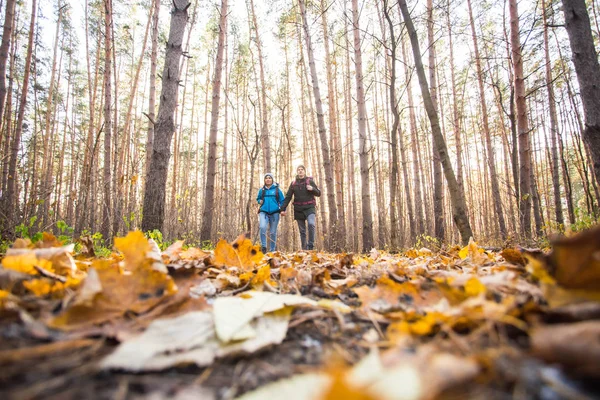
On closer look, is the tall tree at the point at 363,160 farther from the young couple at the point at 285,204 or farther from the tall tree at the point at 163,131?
the tall tree at the point at 163,131

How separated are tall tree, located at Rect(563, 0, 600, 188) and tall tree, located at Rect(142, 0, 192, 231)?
474 cm

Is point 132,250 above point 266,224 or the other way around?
the other way around

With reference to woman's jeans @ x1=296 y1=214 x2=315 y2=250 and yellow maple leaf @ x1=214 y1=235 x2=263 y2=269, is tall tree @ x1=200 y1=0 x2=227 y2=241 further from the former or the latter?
yellow maple leaf @ x1=214 y1=235 x2=263 y2=269

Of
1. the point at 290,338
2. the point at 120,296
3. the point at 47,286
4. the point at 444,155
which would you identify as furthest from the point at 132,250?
the point at 444,155

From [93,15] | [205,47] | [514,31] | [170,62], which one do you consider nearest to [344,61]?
[205,47]

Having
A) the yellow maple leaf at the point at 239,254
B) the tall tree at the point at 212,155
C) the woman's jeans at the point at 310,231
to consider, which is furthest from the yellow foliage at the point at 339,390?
the tall tree at the point at 212,155

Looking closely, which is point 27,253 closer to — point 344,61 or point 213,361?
point 213,361

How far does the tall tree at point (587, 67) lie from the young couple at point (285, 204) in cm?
409

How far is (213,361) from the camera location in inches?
22.8

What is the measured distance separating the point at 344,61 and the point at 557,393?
17707 mm

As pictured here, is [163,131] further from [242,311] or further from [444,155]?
[242,311]

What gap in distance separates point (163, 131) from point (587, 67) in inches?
196

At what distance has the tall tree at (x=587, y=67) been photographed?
2.61 meters

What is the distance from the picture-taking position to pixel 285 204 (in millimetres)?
5941
